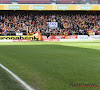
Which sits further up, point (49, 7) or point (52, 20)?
point (49, 7)

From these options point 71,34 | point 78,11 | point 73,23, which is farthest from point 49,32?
point 78,11

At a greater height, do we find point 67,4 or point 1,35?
point 67,4

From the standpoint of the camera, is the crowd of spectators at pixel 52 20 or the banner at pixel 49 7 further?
the banner at pixel 49 7

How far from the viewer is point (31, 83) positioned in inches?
290

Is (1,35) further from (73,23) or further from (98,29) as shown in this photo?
(98,29)

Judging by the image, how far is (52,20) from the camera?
57375mm

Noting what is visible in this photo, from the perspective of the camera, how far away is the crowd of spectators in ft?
174

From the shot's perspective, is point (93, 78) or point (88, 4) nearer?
point (93, 78)

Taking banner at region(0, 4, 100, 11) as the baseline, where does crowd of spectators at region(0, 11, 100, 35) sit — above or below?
below

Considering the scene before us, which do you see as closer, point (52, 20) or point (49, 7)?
point (52, 20)

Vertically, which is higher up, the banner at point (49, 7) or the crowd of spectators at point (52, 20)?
the banner at point (49, 7)

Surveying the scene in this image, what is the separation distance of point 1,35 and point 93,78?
40064mm

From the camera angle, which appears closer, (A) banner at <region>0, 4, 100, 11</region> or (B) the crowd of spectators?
(B) the crowd of spectators

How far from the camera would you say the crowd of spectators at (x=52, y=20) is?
53.0 m
